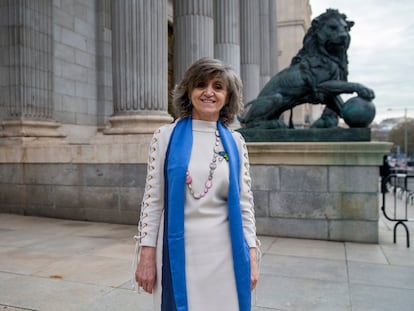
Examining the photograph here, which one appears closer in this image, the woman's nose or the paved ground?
the woman's nose

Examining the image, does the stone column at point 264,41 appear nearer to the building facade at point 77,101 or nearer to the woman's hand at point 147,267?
the building facade at point 77,101

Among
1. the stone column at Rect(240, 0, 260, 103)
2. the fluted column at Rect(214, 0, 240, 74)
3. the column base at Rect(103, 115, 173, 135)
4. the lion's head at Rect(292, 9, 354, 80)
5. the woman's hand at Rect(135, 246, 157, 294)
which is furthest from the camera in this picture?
the stone column at Rect(240, 0, 260, 103)

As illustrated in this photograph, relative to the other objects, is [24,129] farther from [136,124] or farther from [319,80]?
[319,80]

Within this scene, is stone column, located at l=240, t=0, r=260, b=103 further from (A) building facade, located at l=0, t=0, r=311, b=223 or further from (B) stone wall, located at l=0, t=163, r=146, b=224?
(B) stone wall, located at l=0, t=163, r=146, b=224

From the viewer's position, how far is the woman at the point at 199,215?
2273mm

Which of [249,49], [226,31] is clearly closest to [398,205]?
[226,31]

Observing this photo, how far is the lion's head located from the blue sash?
6310 mm

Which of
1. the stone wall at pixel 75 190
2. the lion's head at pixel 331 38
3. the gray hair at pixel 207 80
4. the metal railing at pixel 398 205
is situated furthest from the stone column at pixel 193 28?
the gray hair at pixel 207 80

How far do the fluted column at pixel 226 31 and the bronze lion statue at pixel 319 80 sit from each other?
6.11 metres

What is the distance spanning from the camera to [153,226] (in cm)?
238

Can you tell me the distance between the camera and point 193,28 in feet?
40.9

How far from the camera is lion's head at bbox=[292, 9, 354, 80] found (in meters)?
7.91

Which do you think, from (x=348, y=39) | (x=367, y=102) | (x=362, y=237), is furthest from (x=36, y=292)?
(x=348, y=39)

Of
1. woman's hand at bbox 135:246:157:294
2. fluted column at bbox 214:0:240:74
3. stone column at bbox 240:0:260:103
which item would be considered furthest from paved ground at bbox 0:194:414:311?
stone column at bbox 240:0:260:103
